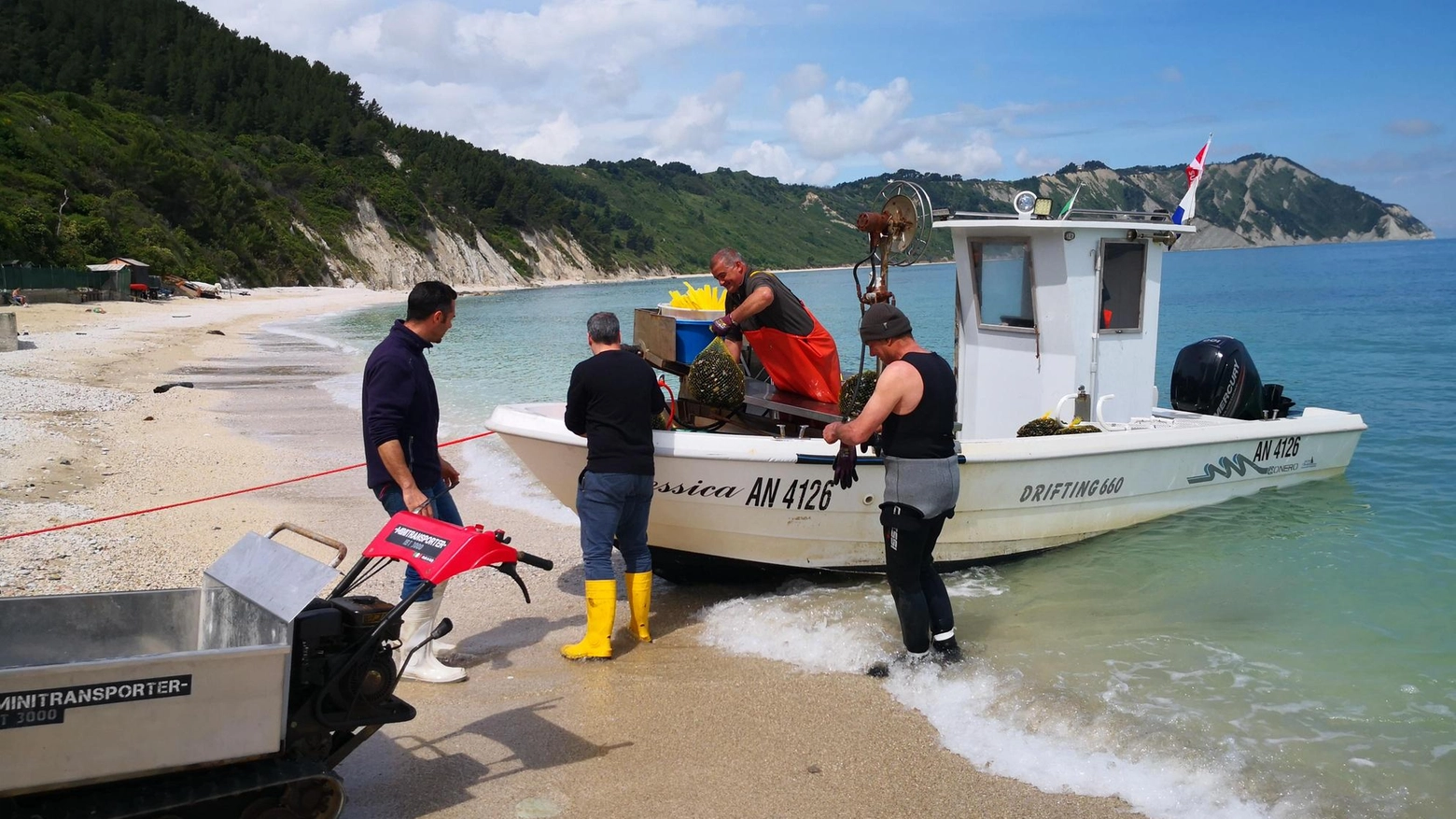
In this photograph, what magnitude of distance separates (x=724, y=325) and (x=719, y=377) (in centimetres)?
42

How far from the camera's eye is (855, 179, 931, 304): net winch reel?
722 cm

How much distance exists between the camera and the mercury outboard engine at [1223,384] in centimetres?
942

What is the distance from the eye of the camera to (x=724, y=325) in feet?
22.8

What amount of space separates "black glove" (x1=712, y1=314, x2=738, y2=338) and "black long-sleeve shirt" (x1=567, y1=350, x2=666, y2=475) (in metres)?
1.40

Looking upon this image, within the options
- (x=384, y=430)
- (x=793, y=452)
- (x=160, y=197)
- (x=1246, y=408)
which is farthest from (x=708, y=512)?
(x=160, y=197)

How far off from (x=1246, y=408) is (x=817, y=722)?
6.31m

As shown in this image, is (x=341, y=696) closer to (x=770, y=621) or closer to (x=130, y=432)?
(x=770, y=621)

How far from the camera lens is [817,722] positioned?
16.5 ft

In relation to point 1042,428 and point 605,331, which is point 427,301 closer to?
point 605,331

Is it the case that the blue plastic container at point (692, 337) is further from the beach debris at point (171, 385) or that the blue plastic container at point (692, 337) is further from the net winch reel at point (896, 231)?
the beach debris at point (171, 385)

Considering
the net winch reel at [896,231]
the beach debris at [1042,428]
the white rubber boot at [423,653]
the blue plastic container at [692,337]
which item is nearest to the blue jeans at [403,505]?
the white rubber boot at [423,653]

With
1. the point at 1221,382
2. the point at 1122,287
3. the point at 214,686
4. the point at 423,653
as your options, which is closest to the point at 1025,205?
the point at 1122,287

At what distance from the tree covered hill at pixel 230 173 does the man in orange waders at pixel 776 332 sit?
25.9 meters

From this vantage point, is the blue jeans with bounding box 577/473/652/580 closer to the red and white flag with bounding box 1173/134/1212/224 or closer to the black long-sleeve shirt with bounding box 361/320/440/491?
the black long-sleeve shirt with bounding box 361/320/440/491
